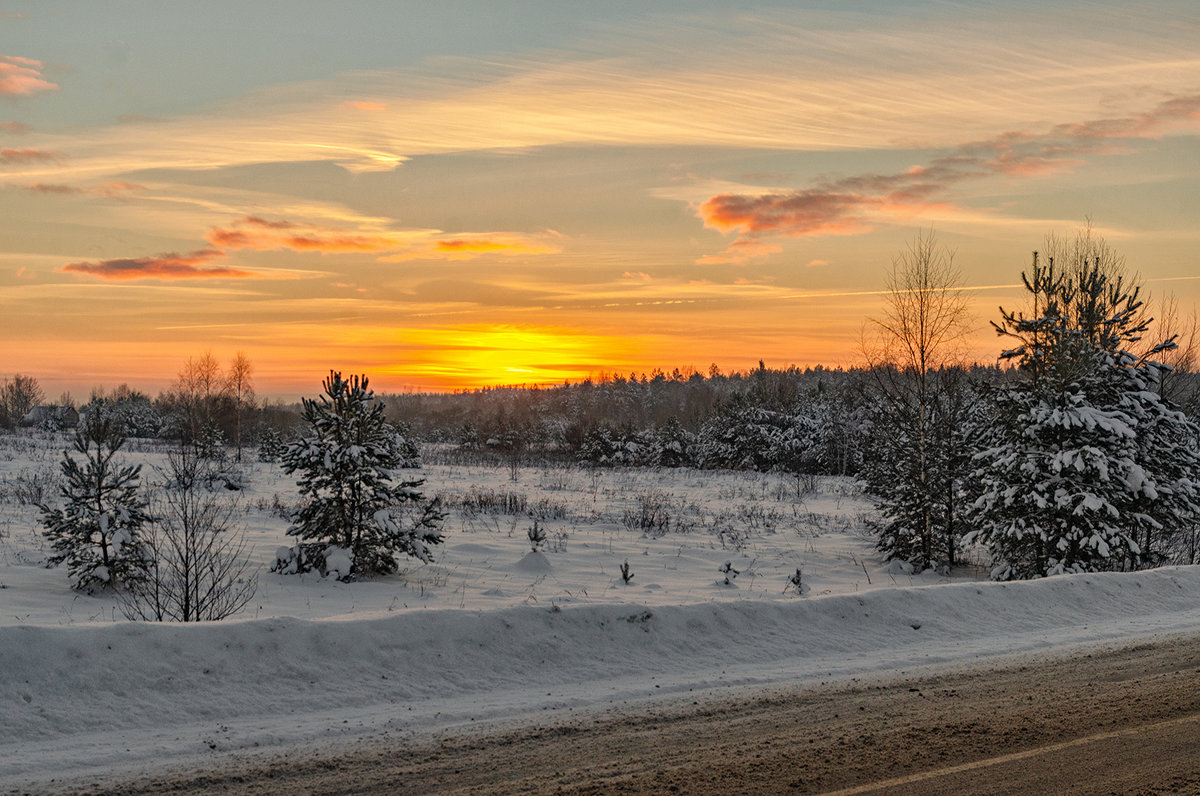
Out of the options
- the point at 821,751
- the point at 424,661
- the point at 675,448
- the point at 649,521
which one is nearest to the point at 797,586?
the point at 424,661

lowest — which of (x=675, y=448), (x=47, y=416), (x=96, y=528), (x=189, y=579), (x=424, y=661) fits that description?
(x=189, y=579)

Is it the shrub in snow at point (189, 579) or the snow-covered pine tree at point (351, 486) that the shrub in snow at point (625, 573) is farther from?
the shrub in snow at point (189, 579)

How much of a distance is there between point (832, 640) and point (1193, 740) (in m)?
3.69

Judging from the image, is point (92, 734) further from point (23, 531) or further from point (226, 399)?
point (226, 399)

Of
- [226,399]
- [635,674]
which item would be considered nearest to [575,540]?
[635,674]

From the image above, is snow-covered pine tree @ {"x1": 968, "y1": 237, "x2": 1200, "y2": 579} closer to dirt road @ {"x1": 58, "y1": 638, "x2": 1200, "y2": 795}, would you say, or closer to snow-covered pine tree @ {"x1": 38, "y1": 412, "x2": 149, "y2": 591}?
dirt road @ {"x1": 58, "y1": 638, "x2": 1200, "y2": 795}

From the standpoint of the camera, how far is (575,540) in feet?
66.4

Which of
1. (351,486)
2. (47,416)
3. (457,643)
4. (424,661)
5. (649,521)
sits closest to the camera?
(424,661)

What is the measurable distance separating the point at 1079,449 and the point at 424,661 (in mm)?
13132

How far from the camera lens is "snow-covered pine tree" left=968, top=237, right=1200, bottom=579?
1543 cm

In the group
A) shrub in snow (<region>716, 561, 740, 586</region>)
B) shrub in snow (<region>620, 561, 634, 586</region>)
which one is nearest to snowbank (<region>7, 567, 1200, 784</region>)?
shrub in snow (<region>620, 561, 634, 586</region>)

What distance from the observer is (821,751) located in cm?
571

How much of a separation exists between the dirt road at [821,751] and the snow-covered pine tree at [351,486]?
8.95m

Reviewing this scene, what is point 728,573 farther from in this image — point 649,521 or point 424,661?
point 649,521
